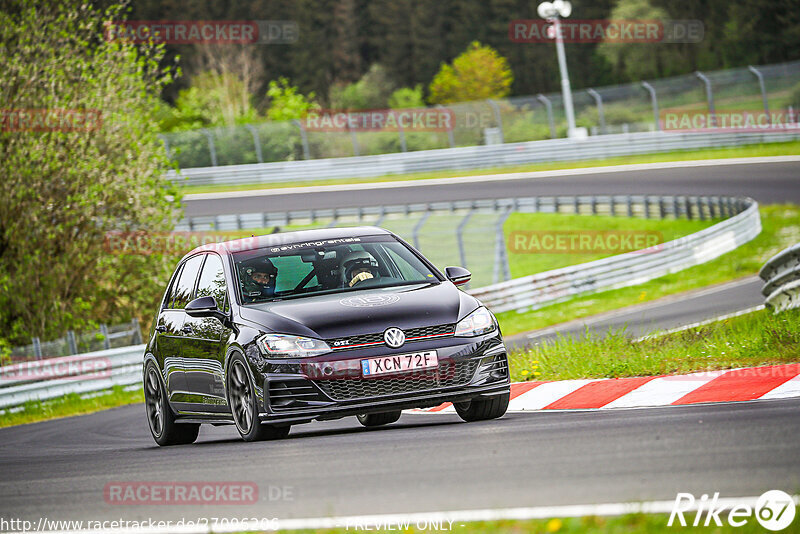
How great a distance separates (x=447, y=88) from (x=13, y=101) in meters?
67.7

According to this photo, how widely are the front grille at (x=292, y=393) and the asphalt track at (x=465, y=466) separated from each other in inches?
12.1

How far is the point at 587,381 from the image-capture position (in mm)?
10203

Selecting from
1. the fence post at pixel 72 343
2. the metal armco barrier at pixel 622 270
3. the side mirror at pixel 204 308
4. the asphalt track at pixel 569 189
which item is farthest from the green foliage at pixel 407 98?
the side mirror at pixel 204 308

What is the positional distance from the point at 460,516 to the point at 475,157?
139ft

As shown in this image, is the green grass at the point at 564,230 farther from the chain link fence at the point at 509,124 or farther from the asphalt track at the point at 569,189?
the chain link fence at the point at 509,124

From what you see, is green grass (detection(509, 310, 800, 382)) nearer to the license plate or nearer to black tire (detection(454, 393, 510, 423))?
black tire (detection(454, 393, 510, 423))

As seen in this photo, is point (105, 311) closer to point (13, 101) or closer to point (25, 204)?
point (25, 204)

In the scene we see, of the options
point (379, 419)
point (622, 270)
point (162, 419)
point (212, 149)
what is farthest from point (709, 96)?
point (162, 419)

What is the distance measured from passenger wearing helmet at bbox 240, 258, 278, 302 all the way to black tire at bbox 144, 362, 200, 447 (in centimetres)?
148

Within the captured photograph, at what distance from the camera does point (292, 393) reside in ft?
27.6

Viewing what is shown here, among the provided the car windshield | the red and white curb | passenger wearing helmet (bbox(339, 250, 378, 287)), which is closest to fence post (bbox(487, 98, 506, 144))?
the red and white curb

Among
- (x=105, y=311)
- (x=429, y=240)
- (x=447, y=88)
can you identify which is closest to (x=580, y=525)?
(x=105, y=311)

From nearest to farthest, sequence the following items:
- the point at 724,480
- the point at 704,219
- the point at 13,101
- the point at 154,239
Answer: the point at 724,480 → the point at 13,101 → the point at 154,239 → the point at 704,219

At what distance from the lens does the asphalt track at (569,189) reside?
3447 centimetres
